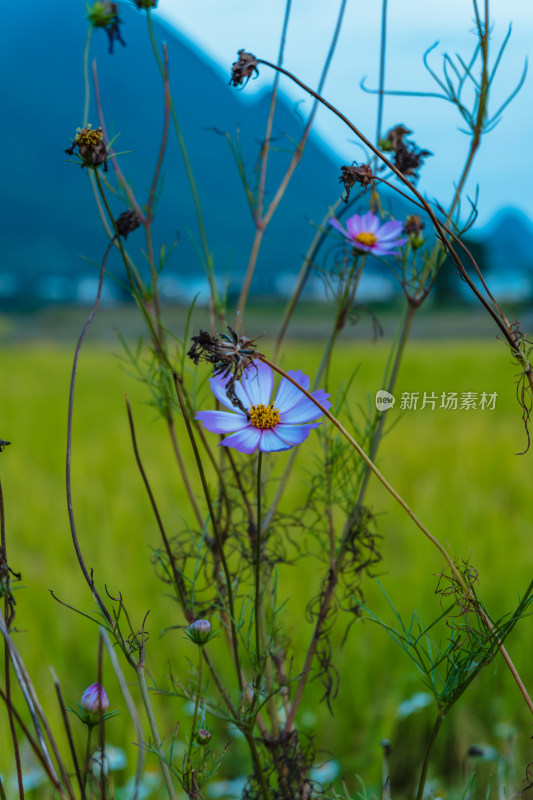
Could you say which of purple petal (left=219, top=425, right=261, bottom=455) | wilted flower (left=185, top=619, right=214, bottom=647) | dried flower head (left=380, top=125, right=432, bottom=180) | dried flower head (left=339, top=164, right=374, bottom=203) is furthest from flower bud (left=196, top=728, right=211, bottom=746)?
dried flower head (left=380, top=125, right=432, bottom=180)

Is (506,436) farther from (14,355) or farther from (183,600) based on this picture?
(14,355)

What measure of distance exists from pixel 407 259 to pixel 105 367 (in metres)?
5.77

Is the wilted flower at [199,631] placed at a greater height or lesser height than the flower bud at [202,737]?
greater

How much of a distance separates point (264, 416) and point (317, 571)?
1.42 meters

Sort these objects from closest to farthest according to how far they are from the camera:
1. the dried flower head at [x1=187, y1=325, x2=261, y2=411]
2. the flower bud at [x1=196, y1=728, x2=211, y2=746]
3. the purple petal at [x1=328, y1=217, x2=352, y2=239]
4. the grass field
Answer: the dried flower head at [x1=187, y1=325, x2=261, y2=411]
the flower bud at [x1=196, y1=728, x2=211, y2=746]
the purple petal at [x1=328, y1=217, x2=352, y2=239]
the grass field

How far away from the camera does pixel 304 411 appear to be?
0.47 m

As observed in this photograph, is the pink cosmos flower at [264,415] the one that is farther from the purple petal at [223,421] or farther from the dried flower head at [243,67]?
the dried flower head at [243,67]

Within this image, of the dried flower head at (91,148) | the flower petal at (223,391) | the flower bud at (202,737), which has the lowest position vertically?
the flower bud at (202,737)

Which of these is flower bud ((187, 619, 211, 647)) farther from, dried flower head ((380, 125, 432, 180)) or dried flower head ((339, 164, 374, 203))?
dried flower head ((380, 125, 432, 180))

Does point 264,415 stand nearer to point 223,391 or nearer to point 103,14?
point 223,391

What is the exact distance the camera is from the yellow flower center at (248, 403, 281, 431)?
0.46 meters

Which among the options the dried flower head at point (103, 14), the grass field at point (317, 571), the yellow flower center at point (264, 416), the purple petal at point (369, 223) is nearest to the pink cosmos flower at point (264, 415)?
the yellow flower center at point (264, 416)

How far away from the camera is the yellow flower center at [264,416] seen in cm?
46

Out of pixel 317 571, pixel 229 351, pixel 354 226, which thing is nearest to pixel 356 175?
pixel 229 351
